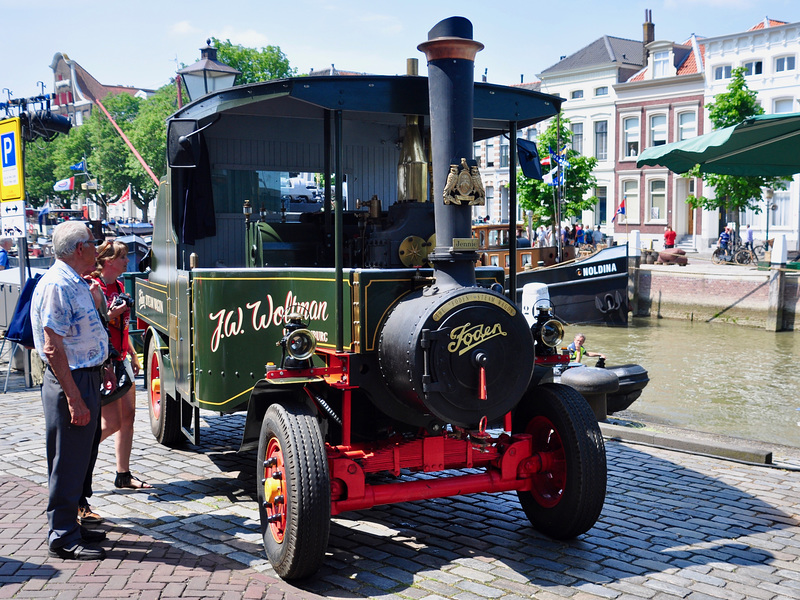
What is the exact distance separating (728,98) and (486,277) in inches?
1115

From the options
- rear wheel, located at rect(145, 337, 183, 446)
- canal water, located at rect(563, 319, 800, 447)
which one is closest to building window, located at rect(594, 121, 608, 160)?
canal water, located at rect(563, 319, 800, 447)

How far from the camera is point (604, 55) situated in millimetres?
44562

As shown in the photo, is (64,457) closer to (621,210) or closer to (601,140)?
(621,210)

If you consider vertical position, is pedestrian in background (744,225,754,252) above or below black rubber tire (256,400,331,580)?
above

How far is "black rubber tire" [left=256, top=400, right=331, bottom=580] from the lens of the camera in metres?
4.14

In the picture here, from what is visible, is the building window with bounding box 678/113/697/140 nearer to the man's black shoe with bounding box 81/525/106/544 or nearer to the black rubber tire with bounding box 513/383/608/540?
the black rubber tire with bounding box 513/383/608/540

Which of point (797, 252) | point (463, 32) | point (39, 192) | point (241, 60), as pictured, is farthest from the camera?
point (39, 192)

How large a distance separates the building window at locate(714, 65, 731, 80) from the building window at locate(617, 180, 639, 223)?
6066mm

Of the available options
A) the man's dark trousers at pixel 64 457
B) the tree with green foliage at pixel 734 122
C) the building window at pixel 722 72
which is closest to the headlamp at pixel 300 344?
the man's dark trousers at pixel 64 457

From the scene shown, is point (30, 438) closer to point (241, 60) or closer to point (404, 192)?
point (404, 192)

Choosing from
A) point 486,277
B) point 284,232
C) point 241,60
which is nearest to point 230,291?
point 284,232

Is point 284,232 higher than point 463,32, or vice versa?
point 463,32

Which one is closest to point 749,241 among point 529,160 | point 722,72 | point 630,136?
point 722,72

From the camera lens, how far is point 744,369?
17844 millimetres
